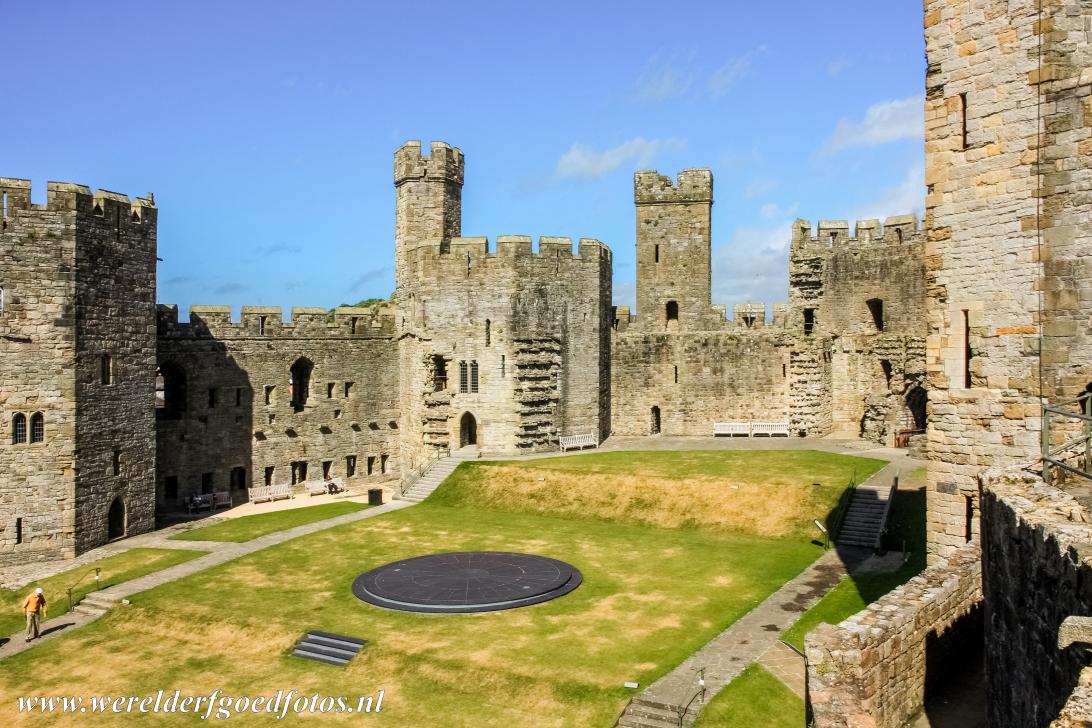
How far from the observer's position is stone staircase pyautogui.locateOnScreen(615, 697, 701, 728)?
14.5m

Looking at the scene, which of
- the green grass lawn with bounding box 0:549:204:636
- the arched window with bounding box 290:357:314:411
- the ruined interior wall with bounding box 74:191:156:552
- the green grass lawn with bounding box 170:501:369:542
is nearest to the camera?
the green grass lawn with bounding box 0:549:204:636

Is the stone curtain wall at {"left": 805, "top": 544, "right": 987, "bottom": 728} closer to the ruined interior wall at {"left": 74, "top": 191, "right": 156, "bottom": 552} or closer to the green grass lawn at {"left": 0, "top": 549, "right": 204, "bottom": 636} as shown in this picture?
the green grass lawn at {"left": 0, "top": 549, "right": 204, "bottom": 636}

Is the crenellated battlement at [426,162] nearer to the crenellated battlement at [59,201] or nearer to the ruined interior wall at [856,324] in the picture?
the crenellated battlement at [59,201]

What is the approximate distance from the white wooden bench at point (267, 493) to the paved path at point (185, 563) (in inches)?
238

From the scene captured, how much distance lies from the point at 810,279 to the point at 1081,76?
78.1 feet

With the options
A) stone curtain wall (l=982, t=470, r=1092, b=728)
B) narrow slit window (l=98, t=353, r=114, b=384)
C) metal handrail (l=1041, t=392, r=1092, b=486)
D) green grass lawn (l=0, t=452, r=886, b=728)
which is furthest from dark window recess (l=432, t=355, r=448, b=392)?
stone curtain wall (l=982, t=470, r=1092, b=728)

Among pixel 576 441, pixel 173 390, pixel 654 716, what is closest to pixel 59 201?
pixel 173 390

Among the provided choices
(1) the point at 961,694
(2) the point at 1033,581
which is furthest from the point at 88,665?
(2) the point at 1033,581

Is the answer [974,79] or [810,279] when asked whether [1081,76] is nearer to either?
[974,79]

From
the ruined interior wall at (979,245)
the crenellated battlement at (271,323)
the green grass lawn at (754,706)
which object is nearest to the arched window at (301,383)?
the crenellated battlement at (271,323)

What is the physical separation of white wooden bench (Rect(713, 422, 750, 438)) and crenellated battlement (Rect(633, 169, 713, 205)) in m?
9.89

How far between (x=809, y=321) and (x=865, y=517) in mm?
14025

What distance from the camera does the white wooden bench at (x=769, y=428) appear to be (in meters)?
37.4

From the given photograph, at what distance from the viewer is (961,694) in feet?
40.7
